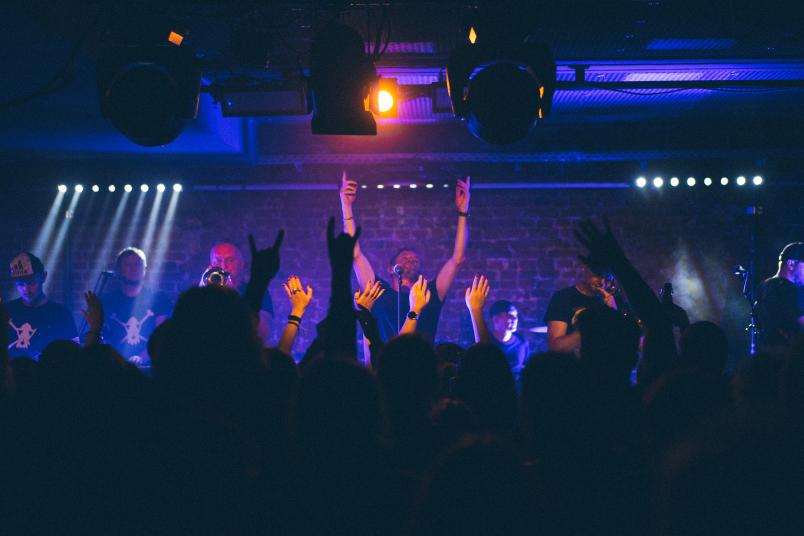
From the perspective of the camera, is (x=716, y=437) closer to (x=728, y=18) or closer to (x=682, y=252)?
(x=728, y=18)

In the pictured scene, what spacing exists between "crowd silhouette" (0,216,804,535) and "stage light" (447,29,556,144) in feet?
5.99

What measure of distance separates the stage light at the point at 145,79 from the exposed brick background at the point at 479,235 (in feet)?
11.3

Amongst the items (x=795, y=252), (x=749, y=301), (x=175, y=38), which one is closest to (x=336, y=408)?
(x=175, y=38)

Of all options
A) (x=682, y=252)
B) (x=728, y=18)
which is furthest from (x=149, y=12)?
(x=682, y=252)

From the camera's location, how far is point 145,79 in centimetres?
368

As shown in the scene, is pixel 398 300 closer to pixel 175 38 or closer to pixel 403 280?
pixel 403 280

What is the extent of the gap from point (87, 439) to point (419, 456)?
819 mm

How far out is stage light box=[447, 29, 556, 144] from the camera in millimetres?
3582

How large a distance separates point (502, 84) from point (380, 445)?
105 inches

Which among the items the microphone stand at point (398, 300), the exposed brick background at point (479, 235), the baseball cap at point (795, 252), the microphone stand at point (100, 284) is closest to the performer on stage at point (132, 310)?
the microphone stand at point (100, 284)

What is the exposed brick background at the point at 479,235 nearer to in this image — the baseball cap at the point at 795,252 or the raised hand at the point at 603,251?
the baseball cap at the point at 795,252

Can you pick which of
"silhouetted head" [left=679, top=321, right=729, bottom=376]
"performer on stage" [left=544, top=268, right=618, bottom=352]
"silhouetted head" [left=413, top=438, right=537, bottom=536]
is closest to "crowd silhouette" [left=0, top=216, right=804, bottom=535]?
"silhouetted head" [left=413, top=438, right=537, bottom=536]

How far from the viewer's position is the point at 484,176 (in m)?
6.86

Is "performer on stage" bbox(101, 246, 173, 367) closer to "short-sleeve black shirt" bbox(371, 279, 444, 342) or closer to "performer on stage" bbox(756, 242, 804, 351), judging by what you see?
"short-sleeve black shirt" bbox(371, 279, 444, 342)
